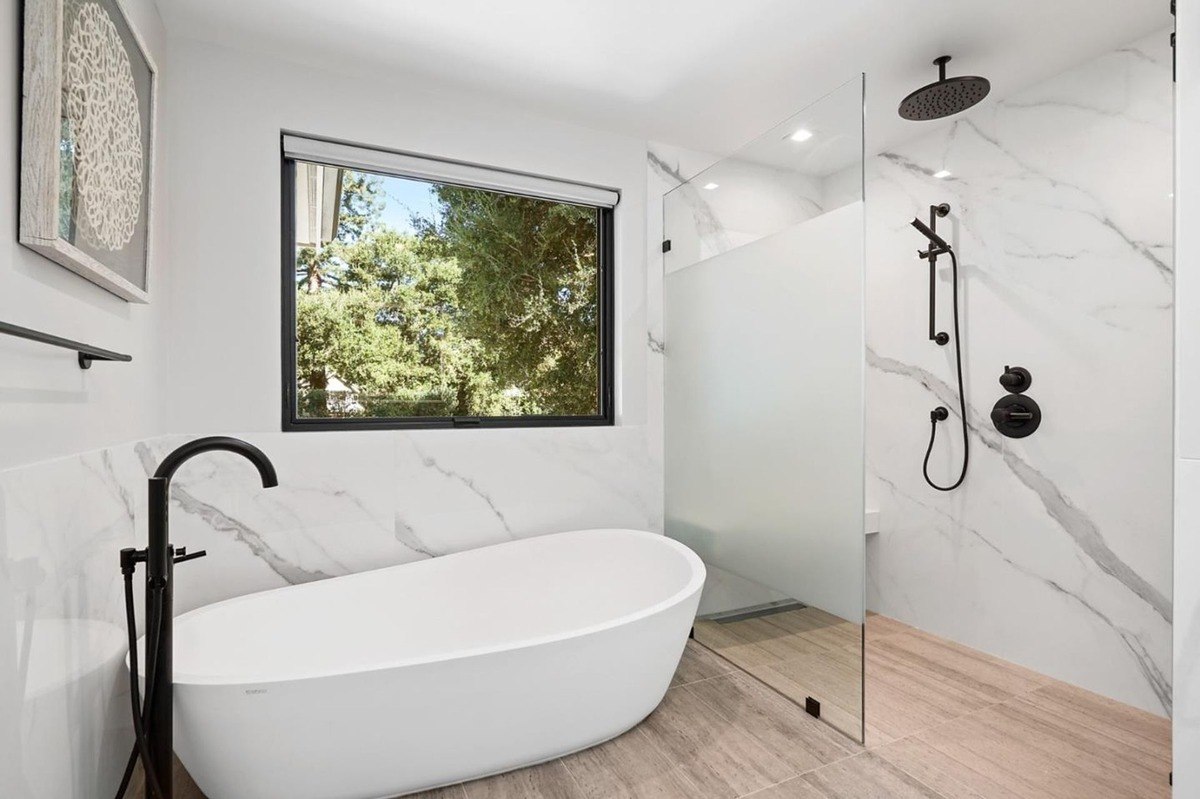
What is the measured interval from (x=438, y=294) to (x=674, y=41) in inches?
53.1

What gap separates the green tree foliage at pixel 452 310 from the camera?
2453 mm

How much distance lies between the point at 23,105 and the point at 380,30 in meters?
1.29

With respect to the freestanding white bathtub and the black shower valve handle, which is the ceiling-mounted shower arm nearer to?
the black shower valve handle

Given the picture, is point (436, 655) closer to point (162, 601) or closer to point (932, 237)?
point (162, 601)

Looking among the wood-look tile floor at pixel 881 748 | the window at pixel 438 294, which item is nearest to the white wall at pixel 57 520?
the wood-look tile floor at pixel 881 748

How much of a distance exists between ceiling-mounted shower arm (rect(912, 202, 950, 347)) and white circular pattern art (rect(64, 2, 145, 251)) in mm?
2868

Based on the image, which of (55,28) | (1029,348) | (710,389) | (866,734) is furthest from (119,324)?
(1029,348)

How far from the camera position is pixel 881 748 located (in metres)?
1.95

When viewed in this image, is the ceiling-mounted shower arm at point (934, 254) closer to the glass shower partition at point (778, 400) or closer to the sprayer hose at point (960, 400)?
the sprayer hose at point (960, 400)

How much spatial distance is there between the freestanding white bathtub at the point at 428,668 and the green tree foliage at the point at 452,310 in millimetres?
700

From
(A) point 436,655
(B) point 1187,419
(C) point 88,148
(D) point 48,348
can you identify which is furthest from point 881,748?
(C) point 88,148

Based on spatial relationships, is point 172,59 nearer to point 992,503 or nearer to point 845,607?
point 845,607

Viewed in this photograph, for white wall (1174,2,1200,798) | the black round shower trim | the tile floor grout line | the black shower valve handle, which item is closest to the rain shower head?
white wall (1174,2,1200,798)

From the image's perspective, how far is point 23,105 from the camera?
106cm
